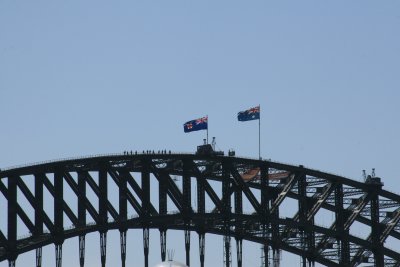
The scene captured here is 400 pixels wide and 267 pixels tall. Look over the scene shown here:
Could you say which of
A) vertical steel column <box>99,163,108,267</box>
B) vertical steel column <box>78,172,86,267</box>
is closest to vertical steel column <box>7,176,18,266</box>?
vertical steel column <box>78,172,86,267</box>

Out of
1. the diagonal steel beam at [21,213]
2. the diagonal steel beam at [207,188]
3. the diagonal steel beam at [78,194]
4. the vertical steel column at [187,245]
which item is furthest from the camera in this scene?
the diagonal steel beam at [207,188]

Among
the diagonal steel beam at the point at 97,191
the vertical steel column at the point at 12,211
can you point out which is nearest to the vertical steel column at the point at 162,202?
the diagonal steel beam at the point at 97,191

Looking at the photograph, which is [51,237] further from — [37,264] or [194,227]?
[194,227]

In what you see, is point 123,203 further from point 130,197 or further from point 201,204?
point 201,204

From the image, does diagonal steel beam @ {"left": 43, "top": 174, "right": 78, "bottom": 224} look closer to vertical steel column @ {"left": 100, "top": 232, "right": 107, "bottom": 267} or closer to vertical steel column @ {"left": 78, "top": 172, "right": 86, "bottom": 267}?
vertical steel column @ {"left": 78, "top": 172, "right": 86, "bottom": 267}

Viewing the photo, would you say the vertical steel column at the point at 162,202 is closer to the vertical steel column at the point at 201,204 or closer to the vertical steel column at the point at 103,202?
the vertical steel column at the point at 201,204

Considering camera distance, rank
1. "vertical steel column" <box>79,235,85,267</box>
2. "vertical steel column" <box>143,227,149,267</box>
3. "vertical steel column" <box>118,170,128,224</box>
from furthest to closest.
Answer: "vertical steel column" <box>118,170,128,224</box> < "vertical steel column" <box>143,227,149,267</box> < "vertical steel column" <box>79,235,85,267</box>

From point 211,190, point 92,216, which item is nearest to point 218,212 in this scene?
point 211,190

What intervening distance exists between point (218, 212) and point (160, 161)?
9.28 meters

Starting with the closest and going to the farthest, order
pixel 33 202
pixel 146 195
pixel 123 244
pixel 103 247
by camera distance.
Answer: pixel 33 202, pixel 103 247, pixel 123 244, pixel 146 195

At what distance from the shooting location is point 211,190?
19900 cm

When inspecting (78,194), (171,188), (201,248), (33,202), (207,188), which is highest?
(171,188)

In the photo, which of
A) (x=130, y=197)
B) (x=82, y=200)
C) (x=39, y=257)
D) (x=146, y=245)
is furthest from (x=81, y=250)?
(x=130, y=197)

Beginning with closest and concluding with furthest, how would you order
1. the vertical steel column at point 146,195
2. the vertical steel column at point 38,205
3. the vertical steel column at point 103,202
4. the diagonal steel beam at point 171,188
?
the vertical steel column at point 38,205, the vertical steel column at point 103,202, the vertical steel column at point 146,195, the diagonal steel beam at point 171,188
